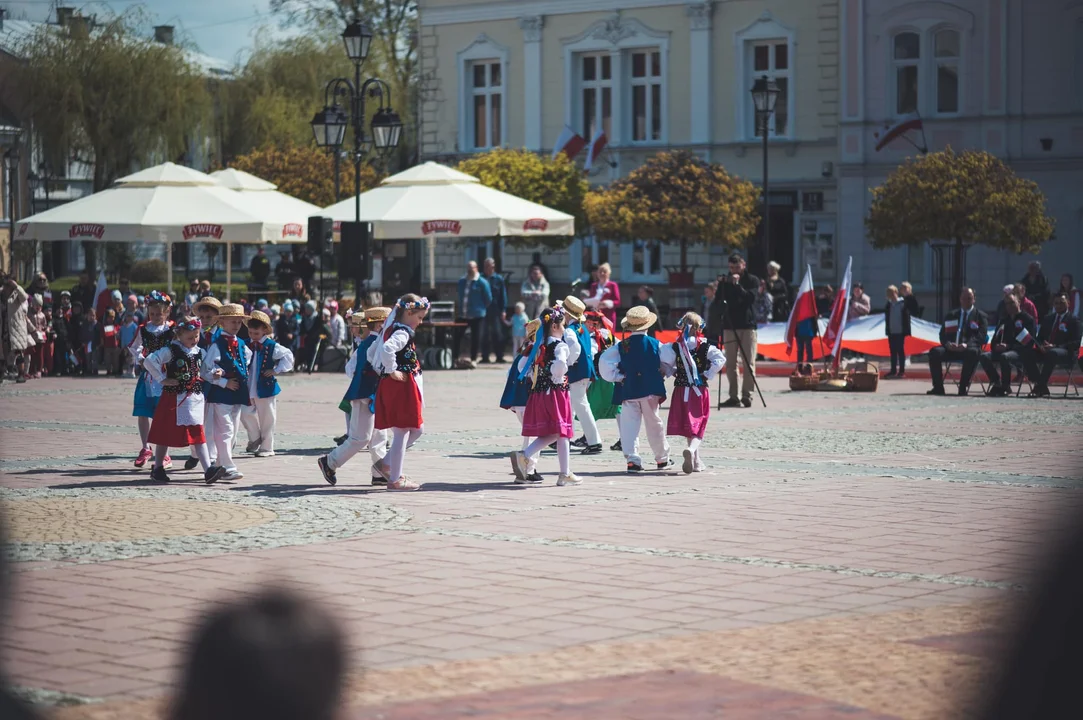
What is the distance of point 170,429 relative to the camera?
12062mm

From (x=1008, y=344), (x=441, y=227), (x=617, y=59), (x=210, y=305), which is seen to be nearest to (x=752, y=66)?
(x=617, y=59)

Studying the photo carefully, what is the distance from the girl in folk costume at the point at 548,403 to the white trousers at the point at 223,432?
2.31 m

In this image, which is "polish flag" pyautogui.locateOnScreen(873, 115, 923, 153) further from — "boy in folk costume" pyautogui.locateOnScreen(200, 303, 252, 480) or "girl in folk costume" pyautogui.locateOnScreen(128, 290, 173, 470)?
"boy in folk costume" pyautogui.locateOnScreen(200, 303, 252, 480)

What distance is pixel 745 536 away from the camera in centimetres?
903

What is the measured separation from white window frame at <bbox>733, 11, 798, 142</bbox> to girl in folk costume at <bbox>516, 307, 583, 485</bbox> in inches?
1062

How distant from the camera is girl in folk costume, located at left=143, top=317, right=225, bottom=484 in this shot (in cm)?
1206

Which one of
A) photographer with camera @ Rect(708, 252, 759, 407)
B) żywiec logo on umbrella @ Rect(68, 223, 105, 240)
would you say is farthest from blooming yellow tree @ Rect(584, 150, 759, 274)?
photographer with camera @ Rect(708, 252, 759, 407)

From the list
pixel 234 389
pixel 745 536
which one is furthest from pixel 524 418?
pixel 745 536

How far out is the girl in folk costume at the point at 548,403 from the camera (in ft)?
39.5

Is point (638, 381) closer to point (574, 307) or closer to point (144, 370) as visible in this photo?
point (574, 307)

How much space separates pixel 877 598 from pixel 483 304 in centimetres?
2054

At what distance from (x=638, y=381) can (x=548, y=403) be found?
3.84 ft

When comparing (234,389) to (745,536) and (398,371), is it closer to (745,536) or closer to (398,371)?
(398,371)

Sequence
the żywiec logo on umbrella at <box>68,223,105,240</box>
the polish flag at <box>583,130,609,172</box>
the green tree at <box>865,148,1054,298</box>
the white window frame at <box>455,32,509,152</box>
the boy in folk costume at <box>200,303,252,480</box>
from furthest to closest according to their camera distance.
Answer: the white window frame at <box>455,32,509,152</box> → the polish flag at <box>583,130,609,172</box> → the green tree at <box>865,148,1054,298</box> → the żywiec logo on umbrella at <box>68,223,105,240</box> → the boy in folk costume at <box>200,303,252,480</box>
